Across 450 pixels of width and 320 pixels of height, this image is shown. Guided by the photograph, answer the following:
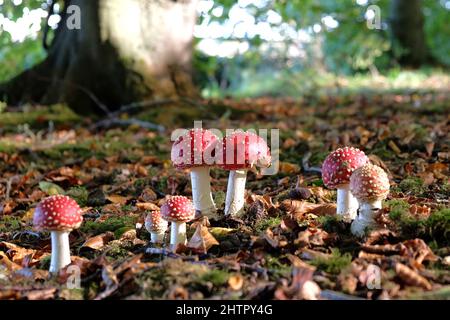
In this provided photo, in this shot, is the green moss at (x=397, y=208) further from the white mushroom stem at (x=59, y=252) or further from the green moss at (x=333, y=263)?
the white mushroom stem at (x=59, y=252)

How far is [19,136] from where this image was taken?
6457mm

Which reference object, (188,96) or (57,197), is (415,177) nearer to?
(57,197)

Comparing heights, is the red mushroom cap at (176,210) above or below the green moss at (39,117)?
below

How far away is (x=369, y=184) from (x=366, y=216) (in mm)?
228

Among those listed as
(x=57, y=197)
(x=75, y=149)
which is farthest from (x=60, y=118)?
(x=57, y=197)

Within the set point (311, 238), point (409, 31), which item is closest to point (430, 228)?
point (311, 238)

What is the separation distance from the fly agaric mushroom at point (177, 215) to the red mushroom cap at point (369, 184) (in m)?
0.94

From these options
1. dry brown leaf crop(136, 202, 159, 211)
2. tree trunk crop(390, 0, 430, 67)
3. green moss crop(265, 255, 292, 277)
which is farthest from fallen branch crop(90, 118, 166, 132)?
tree trunk crop(390, 0, 430, 67)

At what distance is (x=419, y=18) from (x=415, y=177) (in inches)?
497

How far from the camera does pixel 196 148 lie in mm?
→ 3248

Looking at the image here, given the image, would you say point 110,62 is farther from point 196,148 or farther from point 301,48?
point 301,48

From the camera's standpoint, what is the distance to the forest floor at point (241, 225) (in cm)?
242

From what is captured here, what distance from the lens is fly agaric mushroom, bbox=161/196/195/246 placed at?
2.93 metres

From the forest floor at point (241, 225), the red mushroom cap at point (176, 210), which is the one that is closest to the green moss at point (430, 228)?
the forest floor at point (241, 225)
